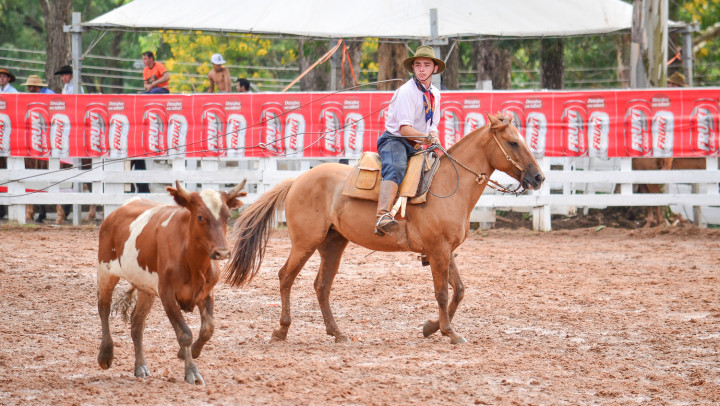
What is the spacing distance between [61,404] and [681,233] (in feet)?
37.0

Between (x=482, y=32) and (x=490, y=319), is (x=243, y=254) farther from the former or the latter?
(x=482, y=32)

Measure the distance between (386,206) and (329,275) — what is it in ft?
2.99

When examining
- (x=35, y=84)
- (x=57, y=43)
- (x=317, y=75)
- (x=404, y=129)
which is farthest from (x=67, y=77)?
(x=404, y=129)

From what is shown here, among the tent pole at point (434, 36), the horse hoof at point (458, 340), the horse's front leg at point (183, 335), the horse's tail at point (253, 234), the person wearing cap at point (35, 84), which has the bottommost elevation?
the horse hoof at point (458, 340)

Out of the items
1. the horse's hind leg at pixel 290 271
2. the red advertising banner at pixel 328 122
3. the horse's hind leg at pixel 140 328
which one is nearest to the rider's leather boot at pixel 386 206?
the horse's hind leg at pixel 290 271

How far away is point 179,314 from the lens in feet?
20.1

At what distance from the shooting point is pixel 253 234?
26.3ft

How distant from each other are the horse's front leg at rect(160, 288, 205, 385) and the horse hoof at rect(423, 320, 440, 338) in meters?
2.43

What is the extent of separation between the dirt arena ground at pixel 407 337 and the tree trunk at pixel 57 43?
38.7 ft

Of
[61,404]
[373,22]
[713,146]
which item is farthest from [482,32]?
[61,404]

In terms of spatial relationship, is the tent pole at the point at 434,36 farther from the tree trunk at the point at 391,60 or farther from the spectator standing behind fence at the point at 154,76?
the spectator standing behind fence at the point at 154,76

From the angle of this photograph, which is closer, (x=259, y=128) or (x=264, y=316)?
(x=264, y=316)

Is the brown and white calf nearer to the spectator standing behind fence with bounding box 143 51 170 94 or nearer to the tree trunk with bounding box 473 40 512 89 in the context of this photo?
the spectator standing behind fence with bounding box 143 51 170 94

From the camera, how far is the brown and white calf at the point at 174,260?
601 centimetres
